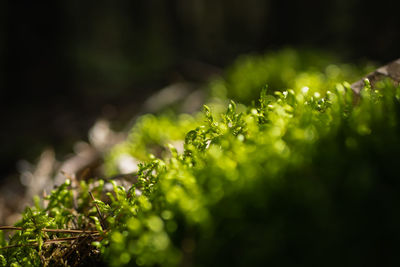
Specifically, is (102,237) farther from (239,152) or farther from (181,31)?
(181,31)

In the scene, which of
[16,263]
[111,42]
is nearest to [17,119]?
[111,42]

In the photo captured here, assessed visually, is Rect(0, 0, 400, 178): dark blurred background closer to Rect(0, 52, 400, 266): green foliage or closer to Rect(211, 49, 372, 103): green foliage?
Rect(211, 49, 372, 103): green foliage

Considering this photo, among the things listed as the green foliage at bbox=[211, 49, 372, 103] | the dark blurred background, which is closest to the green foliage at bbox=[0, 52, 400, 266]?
the green foliage at bbox=[211, 49, 372, 103]

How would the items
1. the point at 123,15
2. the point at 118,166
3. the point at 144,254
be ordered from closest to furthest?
the point at 144,254
the point at 118,166
the point at 123,15

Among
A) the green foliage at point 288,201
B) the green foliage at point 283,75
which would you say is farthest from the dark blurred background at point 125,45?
the green foliage at point 288,201

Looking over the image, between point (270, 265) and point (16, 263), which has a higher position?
point (16, 263)

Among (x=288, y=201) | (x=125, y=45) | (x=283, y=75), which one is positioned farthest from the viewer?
(x=125, y=45)

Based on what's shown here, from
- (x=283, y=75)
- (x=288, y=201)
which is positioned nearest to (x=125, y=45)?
(x=283, y=75)

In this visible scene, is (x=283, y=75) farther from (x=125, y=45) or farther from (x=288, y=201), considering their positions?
(x=125, y=45)

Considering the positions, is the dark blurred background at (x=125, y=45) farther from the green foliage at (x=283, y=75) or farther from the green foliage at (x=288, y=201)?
the green foliage at (x=288, y=201)
